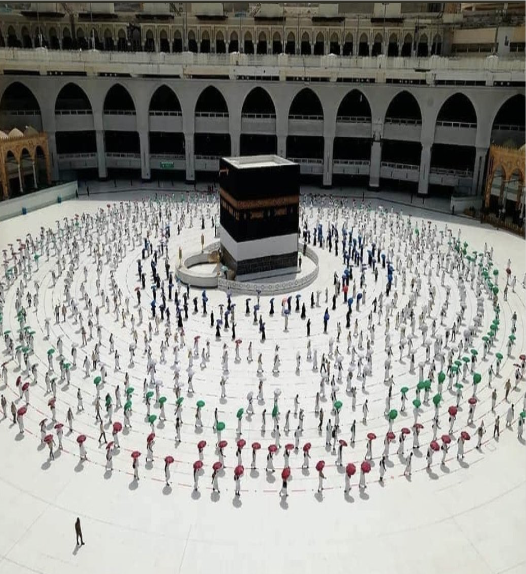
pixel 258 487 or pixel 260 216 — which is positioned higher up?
pixel 260 216

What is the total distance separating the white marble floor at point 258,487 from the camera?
15.2m

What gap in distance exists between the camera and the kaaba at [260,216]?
3200 centimetres

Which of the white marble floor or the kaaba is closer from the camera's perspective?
the white marble floor

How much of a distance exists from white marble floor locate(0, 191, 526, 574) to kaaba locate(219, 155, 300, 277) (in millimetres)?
6875

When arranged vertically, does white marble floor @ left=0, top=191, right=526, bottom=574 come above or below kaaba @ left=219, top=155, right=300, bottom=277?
below

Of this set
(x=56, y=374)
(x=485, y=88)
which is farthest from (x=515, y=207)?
(x=56, y=374)

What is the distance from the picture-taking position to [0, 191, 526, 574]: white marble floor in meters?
15.2

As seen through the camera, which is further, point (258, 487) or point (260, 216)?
point (260, 216)

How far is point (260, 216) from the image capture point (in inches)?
1287

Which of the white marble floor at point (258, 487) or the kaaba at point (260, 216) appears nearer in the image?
the white marble floor at point (258, 487)

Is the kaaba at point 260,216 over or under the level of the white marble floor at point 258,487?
over

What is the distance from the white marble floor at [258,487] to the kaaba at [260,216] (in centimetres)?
687

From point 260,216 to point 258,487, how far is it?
1811 centimetres

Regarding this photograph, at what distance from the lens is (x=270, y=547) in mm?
15406
